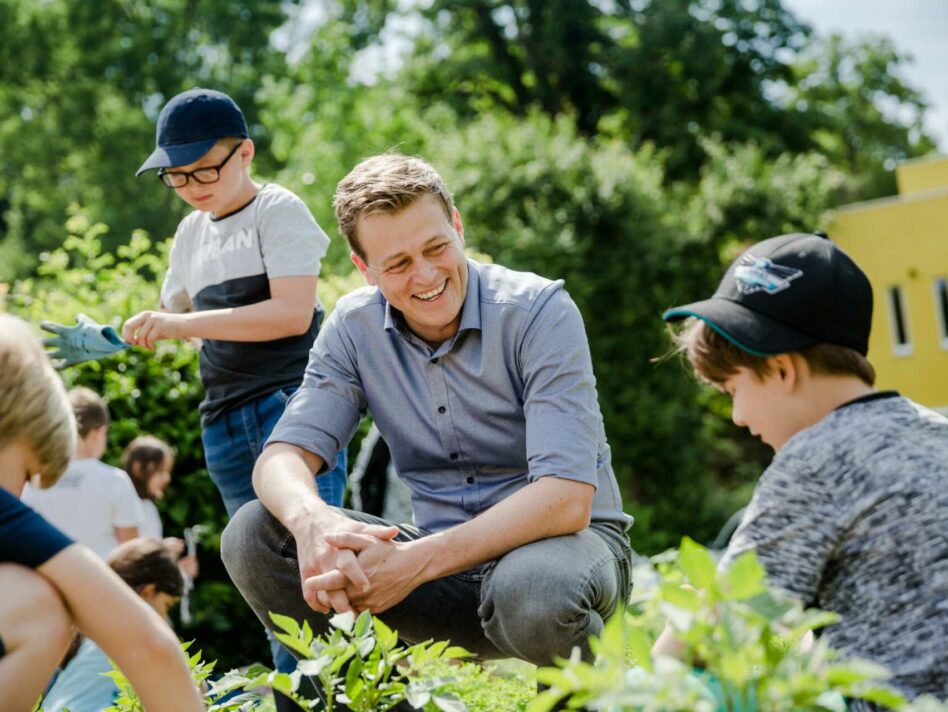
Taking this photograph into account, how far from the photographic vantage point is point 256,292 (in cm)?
380

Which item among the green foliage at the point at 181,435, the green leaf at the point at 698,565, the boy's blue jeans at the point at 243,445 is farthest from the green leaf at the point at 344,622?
the green foliage at the point at 181,435

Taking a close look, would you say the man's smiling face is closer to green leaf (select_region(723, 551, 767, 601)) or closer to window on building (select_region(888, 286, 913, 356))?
green leaf (select_region(723, 551, 767, 601))

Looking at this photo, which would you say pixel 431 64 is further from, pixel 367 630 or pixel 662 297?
pixel 367 630

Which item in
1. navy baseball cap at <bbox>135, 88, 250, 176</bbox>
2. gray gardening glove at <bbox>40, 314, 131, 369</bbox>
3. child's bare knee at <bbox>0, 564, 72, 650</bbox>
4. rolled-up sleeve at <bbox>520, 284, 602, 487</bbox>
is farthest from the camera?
gray gardening glove at <bbox>40, 314, 131, 369</bbox>

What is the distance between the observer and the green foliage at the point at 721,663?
4.75 feet

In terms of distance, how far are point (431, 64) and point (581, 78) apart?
12.2 ft

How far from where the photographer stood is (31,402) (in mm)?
2072

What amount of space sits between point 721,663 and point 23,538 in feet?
3.98

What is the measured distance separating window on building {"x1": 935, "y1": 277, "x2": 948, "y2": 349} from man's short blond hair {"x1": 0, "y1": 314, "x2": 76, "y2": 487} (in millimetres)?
26367

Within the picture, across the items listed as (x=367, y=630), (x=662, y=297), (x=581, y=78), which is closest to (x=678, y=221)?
(x=662, y=297)

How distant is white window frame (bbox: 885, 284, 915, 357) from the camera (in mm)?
26438

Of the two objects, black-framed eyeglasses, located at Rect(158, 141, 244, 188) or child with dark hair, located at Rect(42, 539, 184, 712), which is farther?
child with dark hair, located at Rect(42, 539, 184, 712)

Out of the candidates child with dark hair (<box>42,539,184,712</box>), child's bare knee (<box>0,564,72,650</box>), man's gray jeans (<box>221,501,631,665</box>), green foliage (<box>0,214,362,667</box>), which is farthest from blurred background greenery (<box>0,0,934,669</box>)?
child's bare knee (<box>0,564,72,650</box>)

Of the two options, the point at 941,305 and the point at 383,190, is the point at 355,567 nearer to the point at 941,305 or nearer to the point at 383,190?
the point at 383,190
